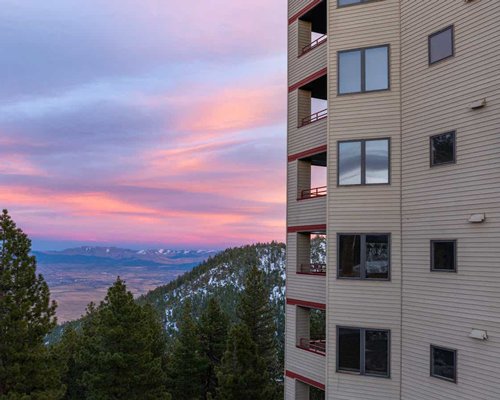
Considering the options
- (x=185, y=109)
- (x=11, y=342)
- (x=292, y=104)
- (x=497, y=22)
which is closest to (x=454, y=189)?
(x=497, y=22)

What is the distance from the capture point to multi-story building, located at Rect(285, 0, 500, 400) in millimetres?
11766

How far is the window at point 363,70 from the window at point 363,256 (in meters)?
4.99

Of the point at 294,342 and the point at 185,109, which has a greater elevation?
the point at 185,109

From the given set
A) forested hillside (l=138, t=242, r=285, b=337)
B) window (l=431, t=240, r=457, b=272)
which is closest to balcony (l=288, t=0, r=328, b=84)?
window (l=431, t=240, r=457, b=272)

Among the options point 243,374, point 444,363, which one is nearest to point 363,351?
point 444,363

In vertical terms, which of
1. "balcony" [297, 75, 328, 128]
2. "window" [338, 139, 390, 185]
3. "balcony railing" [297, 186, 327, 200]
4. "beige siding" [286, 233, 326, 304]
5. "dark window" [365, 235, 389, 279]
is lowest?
"beige siding" [286, 233, 326, 304]

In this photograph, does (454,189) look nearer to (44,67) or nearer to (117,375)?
(117,375)

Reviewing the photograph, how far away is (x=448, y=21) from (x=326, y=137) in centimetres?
521

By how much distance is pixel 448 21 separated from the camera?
13.0m

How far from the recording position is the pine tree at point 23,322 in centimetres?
1872

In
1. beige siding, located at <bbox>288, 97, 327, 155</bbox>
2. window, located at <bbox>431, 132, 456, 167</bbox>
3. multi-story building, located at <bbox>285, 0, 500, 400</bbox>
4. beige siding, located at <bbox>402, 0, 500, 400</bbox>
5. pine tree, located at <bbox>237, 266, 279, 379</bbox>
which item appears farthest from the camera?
pine tree, located at <bbox>237, 266, 279, 379</bbox>

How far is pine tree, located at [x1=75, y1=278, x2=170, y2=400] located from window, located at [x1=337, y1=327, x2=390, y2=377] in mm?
12415

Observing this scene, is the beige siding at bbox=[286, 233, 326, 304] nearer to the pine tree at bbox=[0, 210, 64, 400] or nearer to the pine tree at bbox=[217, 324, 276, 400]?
the pine tree at bbox=[217, 324, 276, 400]

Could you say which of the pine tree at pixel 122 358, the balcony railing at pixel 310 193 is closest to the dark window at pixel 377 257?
the balcony railing at pixel 310 193
